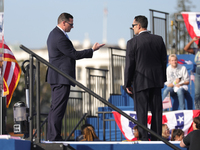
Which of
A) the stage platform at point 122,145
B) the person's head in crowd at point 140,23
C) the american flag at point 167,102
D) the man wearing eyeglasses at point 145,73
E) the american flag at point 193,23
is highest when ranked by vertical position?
the american flag at point 193,23

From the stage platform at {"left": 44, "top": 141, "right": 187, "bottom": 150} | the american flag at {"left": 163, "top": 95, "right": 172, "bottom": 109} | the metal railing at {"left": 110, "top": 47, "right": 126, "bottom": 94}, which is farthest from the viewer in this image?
the metal railing at {"left": 110, "top": 47, "right": 126, "bottom": 94}

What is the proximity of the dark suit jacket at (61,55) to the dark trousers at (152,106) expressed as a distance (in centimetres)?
95

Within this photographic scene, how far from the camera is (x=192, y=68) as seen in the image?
41.6 ft

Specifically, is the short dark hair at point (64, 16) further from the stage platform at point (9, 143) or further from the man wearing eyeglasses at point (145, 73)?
the stage platform at point (9, 143)

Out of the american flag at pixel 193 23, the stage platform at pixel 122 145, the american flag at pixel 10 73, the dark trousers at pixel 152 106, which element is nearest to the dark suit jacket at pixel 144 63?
the dark trousers at pixel 152 106

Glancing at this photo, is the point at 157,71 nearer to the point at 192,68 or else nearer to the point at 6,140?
the point at 6,140

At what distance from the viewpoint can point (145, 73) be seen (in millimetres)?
6020

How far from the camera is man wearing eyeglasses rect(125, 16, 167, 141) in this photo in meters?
5.97

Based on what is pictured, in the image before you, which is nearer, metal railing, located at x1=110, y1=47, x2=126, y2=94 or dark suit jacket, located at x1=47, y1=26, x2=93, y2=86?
dark suit jacket, located at x1=47, y1=26, x2=93, y2=86

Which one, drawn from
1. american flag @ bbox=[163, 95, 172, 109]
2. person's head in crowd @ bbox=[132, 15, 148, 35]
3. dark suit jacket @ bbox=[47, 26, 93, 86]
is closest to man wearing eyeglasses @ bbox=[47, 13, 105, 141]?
dark suit jacket @ bbox=[47, 26, 93, 86]

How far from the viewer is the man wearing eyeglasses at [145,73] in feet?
19.6

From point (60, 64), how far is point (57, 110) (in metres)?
0.67

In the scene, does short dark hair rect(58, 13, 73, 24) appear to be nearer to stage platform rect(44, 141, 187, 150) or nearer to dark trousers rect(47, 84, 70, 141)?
dark trousers rect(47, 84, 70, 141)

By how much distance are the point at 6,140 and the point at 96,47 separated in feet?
6.93
